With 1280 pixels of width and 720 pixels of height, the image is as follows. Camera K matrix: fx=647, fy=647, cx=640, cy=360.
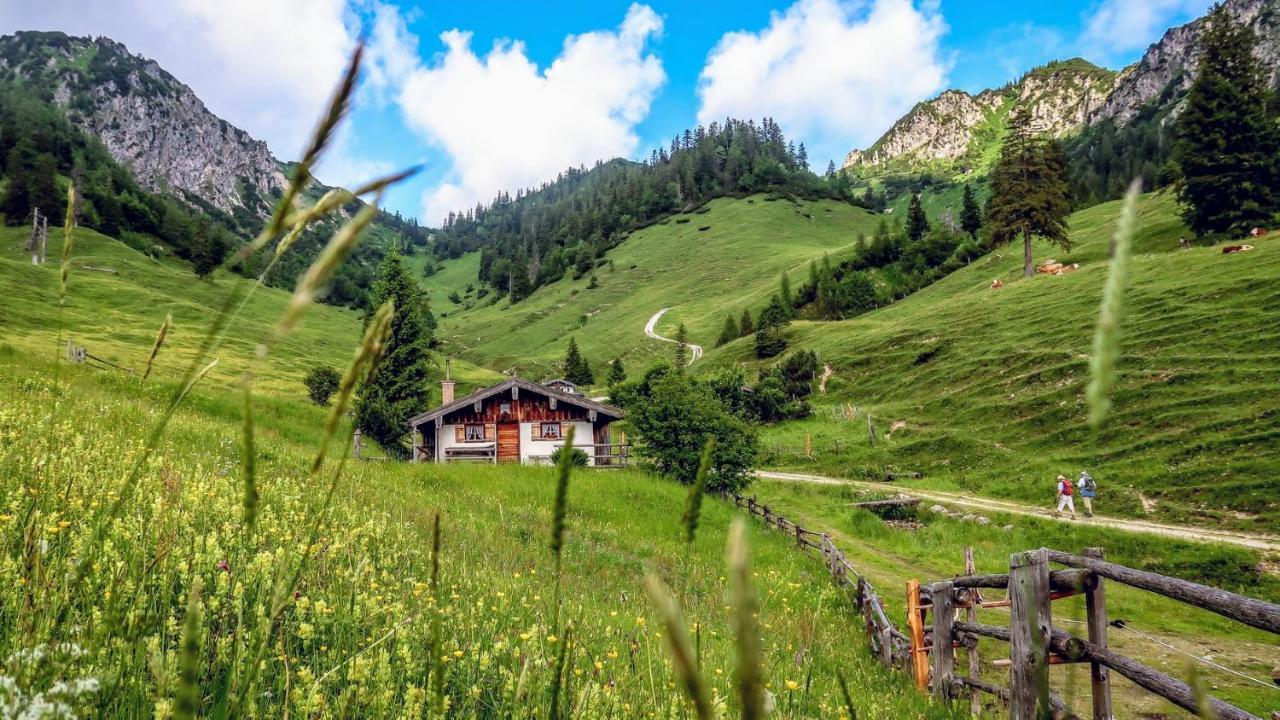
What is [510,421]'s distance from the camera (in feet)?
131

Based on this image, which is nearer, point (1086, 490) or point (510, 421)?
point (1086, 490)

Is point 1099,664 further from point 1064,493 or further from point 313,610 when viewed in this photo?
point 1064,493

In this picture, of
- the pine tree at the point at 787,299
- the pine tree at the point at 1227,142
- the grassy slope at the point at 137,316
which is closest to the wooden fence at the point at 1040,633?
the grassy slope at the point at 137,316

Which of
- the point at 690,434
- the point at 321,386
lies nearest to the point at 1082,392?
the point at 690,434

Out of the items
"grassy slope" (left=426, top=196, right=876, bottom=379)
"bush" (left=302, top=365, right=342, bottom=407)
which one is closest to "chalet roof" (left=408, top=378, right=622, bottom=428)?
"bush" (left=302, top=365, right=342, bottom=407)

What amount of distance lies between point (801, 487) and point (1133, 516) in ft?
45.6

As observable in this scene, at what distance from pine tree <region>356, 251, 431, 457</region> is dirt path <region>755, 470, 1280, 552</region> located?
23.1m

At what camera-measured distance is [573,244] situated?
18850 cm

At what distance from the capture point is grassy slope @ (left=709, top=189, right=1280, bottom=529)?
25.7 meters

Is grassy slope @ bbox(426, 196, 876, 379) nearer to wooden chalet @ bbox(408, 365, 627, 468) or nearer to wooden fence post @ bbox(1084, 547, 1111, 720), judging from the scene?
wooden chalet @ bbox(408, 365, 627, 468)

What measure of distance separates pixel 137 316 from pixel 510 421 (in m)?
57.1

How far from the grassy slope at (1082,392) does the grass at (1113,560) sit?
3.89 m

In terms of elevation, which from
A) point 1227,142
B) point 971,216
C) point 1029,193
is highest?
point 971,216

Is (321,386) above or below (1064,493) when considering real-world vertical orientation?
above
